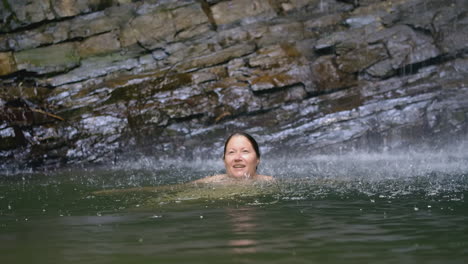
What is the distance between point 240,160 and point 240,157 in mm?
39

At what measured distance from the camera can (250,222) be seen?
4.22 metres

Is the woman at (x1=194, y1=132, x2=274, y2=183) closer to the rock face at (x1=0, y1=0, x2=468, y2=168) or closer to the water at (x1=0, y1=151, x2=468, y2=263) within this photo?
the water at (x1=0, y1=151, x2=468, y2=263)

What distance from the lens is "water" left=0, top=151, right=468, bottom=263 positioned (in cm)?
318

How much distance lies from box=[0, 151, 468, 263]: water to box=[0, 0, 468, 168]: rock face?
213 inches

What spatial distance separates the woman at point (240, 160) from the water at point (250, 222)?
17.5 inches

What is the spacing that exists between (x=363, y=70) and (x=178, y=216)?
1033cm

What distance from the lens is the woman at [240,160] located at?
7012mm

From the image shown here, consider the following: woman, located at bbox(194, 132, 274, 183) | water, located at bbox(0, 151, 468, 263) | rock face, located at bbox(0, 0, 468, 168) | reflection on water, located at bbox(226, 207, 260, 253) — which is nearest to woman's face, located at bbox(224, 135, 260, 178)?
woman, located at bbox(194, 132, 274, 183)

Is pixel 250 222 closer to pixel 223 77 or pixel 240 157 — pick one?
pixel 240 157

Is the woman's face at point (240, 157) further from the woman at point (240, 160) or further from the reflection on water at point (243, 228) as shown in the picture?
the reflection on water at point (243, 228)

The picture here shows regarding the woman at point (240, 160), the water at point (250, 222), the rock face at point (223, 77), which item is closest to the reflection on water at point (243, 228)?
the water at point (250, 222)

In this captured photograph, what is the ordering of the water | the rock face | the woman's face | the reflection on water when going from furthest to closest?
the rock face → the woman's face → the reflection on water → the water

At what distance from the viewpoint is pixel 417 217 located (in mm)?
4301

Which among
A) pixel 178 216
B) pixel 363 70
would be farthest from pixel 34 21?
pixel 178 216
